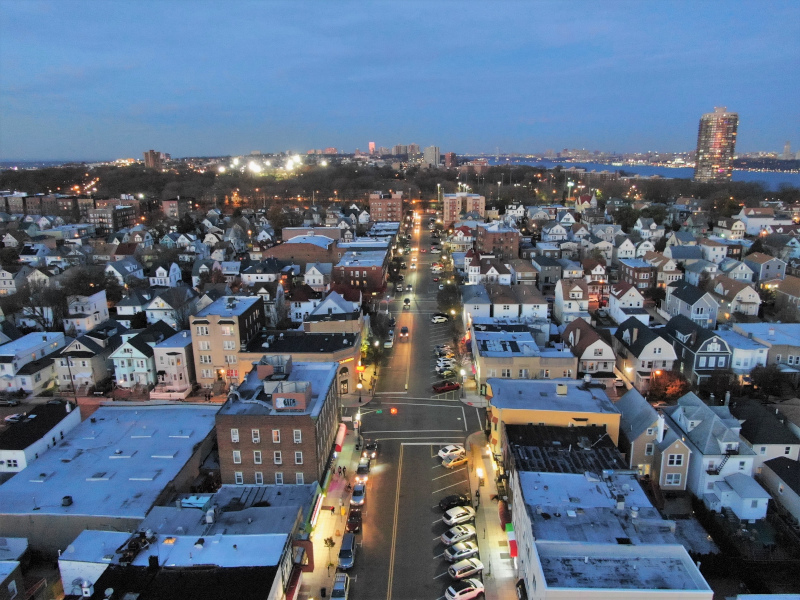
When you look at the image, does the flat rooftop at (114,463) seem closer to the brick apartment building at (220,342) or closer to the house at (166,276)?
the brick apartment building at (220,342)

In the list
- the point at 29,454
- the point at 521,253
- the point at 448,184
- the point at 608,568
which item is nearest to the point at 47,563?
the point at 29,454

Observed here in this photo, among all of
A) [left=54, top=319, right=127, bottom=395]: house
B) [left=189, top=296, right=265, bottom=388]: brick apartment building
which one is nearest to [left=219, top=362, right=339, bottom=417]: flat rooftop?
[left=189, top=296, right=265, bottom=388]: brick apartment building

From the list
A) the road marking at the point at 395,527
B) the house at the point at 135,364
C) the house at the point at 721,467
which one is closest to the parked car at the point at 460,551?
the road marking at the point at 395,527

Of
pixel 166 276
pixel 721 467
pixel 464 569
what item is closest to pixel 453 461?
pixel 464 569

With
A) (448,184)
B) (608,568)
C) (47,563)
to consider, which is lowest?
(47,563)

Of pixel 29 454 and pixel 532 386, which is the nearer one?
pixel 29 454

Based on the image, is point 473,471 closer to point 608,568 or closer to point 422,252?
point 608,568
